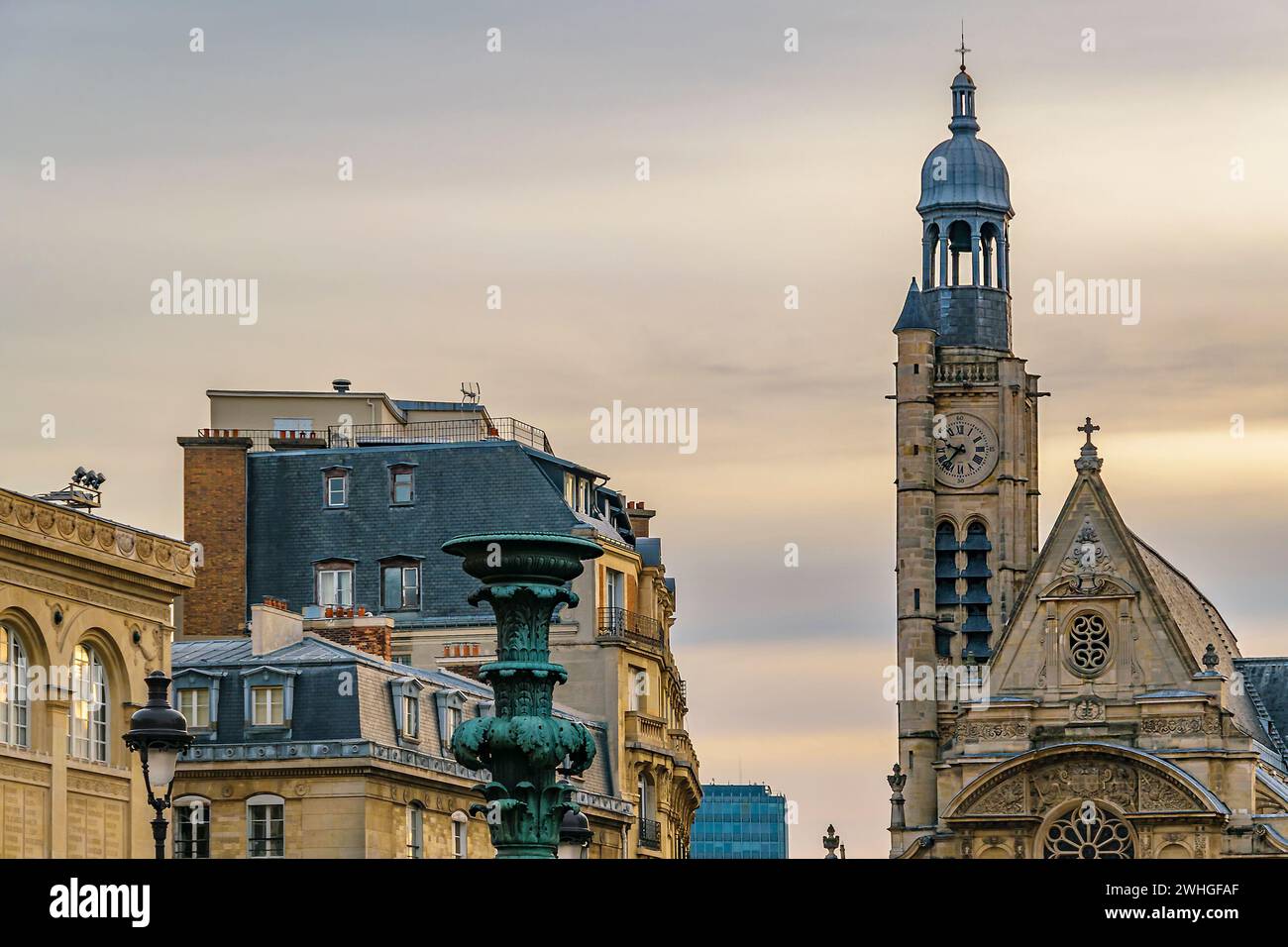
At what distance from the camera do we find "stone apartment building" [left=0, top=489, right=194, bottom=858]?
5838cm

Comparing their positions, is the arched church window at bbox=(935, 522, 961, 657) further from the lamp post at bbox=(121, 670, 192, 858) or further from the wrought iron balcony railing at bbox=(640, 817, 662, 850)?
the lamp post at bbox=(121, 670, 192, 858)

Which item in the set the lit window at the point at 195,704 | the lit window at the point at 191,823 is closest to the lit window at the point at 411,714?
the lit window at the point at 195,704

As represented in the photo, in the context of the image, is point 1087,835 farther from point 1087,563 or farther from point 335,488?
point 335,488

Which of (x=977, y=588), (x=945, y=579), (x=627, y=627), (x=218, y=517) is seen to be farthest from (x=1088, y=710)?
(x=218, y=517)

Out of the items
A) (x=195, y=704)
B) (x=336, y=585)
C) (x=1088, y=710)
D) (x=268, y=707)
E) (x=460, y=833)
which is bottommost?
(x=460, y=833)

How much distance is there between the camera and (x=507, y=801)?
32.8 meters

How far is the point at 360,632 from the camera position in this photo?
272 feet

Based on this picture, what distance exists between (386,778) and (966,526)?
5623 centimetres

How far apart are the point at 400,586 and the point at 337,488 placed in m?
3.61

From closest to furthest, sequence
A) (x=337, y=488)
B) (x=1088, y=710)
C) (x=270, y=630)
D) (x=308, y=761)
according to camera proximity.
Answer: (x=308, y=761)
(x=270, y=630)
(x=337, y=488)
(x=1088, y=710)
